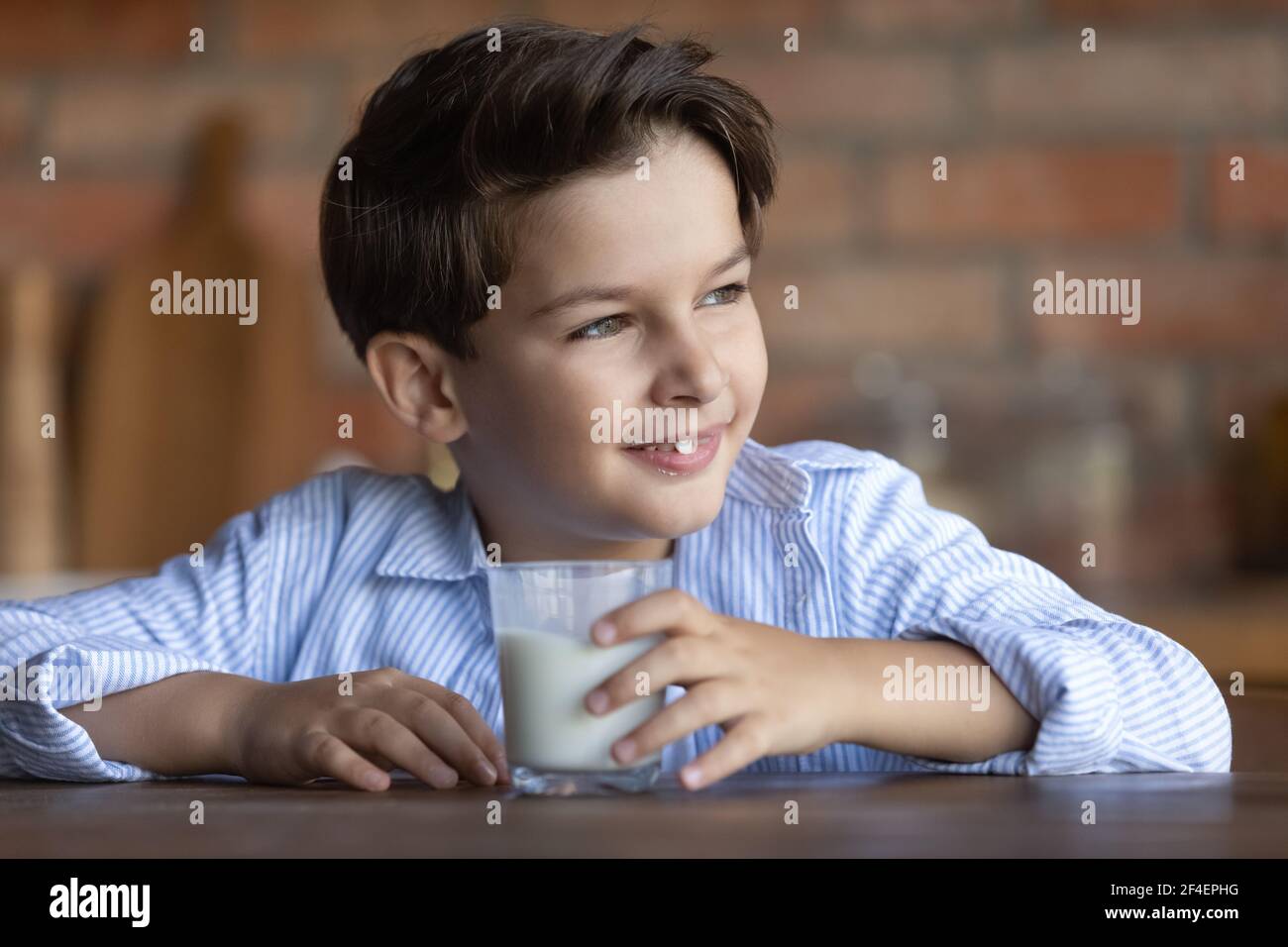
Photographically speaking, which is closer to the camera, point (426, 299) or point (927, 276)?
point (426, 299)

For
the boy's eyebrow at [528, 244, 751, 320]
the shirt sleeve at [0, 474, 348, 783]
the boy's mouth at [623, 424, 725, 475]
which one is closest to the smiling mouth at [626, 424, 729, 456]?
the boy's mouth at [623, 424, 725, 475]

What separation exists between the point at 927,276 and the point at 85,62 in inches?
55.2

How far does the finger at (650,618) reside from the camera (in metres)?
0.72

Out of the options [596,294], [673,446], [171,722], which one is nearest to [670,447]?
[673,446]

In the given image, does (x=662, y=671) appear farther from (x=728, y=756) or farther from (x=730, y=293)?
(x=730, y=293)

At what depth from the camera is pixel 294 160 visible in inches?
96.0

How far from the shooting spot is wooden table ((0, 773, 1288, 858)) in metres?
0.56

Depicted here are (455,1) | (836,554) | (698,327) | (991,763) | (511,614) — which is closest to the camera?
(511,614)

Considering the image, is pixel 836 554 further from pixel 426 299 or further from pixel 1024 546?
pixel 1024 546

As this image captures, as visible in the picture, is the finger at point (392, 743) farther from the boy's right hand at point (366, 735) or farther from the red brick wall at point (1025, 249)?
the red brick wall at point (1025, 249)

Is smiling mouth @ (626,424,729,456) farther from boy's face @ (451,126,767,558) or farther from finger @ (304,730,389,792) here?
finger @ (304,730,389,792)

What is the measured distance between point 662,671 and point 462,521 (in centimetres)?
50

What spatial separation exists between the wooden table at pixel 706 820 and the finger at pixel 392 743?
1 cm
